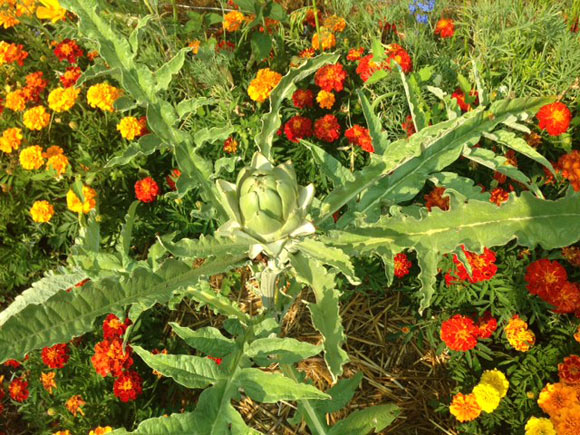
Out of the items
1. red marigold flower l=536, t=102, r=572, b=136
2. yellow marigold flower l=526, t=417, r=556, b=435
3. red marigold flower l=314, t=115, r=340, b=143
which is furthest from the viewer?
red marigold flower l=314, t=115, r=340, b=143

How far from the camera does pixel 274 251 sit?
3.76ft

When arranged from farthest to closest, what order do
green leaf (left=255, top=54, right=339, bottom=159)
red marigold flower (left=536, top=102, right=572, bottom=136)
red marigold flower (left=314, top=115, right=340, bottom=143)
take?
red marigold flower (left=314, top=115, right=340, bottom=143)
red marigold flower (left=536, top=102, right=572, bottom=136)
green leaf (left=255, top=54, right=339, bottom=159)

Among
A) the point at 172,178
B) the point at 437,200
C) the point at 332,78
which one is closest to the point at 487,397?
the point at 437,200

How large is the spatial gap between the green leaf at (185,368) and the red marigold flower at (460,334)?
2.62ft

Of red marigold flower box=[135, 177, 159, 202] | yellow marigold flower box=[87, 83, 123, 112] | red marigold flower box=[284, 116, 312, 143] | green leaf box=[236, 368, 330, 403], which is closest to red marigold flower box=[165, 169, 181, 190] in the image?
red marigold flower box=[135, 177, 159, 202]

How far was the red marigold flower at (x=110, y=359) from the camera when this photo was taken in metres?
1.71

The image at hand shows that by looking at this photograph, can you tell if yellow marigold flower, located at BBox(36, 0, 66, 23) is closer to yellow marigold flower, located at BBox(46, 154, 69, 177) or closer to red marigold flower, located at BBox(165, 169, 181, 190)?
yellow marigold flower, located at BBox(46, 154, 69, 177)

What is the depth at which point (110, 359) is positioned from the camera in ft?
5.65

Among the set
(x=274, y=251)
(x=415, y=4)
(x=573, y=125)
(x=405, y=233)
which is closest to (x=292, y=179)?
(x=274, y=251)

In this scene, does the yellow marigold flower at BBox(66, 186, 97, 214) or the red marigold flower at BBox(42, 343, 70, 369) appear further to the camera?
the yellow marigold flower at BBox(66, 186, 97, 214)

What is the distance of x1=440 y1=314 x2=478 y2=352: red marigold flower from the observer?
161 centimetres

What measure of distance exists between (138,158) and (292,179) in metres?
1.24

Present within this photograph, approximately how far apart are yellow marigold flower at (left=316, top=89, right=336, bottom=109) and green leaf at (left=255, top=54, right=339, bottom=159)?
2.33 feet

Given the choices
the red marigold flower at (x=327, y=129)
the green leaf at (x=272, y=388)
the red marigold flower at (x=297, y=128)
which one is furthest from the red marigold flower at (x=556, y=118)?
the green leaf at (x=272, y=388)
